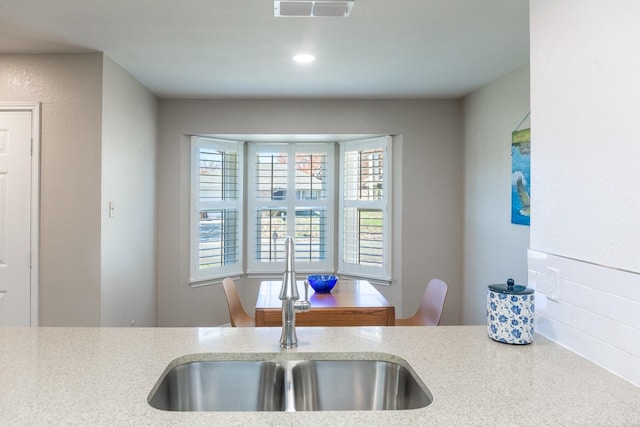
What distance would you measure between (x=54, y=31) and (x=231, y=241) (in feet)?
8.15

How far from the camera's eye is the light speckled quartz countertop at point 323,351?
34.4 inches

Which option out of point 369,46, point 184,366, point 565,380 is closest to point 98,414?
point 184,366

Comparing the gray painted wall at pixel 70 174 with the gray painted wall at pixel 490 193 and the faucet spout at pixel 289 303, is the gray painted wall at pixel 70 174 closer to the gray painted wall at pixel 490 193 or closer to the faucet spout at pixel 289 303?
the faucet spout at pixel 289 303

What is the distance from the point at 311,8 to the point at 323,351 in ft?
5.26

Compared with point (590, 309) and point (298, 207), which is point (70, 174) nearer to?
point (298, 207)

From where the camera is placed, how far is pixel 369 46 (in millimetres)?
2750

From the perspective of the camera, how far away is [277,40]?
267 cm

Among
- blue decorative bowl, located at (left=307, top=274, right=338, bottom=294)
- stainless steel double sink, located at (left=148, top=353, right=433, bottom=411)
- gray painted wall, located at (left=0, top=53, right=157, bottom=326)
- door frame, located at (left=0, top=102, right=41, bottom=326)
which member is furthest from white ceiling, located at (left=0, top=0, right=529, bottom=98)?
stainless steel double sink, located at (left=148, top=353, right=433, bottom=411)

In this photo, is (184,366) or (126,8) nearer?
(184,366)

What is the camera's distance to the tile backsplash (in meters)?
1.06

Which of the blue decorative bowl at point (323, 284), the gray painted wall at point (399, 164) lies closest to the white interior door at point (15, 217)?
the gray painted wall at point (399, 164)

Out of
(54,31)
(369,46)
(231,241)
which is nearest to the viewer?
(54,31)

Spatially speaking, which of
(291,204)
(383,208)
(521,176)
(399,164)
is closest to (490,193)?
(521,176)

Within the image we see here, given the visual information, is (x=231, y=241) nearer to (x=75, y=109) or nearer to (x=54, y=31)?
(x=75, y=109)
